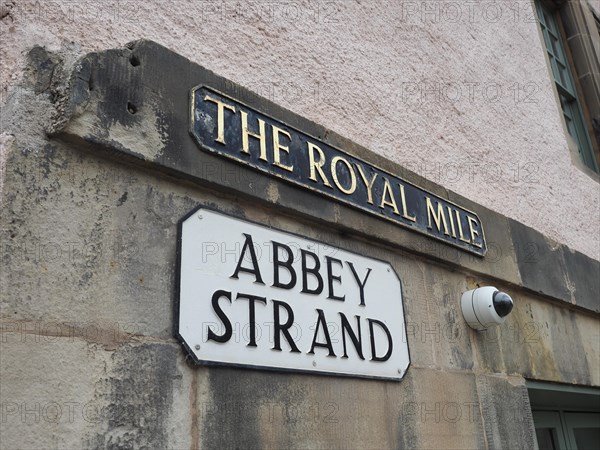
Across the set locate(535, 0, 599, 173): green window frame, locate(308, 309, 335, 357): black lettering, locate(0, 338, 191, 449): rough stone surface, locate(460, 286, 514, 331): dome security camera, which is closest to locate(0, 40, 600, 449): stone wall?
locate(0, 338, 191, 449): rough stone surface

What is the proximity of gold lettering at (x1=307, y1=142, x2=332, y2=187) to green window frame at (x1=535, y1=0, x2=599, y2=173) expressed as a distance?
3320 mm

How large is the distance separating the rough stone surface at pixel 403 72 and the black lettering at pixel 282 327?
0.79m

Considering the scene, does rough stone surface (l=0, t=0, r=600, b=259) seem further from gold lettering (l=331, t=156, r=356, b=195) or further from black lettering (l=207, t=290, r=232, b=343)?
black lettering (l=207, t=290, r=232, b=343)

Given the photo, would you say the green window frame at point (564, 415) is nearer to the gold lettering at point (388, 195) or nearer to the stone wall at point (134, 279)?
the stone wall at point (134, 279)

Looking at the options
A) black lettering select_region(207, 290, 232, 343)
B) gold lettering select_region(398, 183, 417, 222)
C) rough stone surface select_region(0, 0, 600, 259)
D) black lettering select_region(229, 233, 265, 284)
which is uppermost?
rough stone surface select_region(0, 0, 600, 259)

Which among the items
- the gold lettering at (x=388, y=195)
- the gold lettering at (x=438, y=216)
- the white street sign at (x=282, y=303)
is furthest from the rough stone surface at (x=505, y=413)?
the gold lettering at (x=388, y=195)

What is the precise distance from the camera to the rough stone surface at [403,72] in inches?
67.8

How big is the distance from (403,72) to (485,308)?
4.01ft

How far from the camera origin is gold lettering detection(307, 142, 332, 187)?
6.50 feet

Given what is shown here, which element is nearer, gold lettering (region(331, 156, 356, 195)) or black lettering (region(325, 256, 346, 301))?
black lettering (region(325, 256, 346, 301))

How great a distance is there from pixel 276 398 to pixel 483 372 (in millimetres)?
1218

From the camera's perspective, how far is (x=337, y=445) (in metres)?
1.75

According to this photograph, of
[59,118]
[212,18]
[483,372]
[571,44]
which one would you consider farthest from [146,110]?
[571,44]

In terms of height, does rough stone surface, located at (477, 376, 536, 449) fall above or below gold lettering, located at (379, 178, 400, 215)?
below
